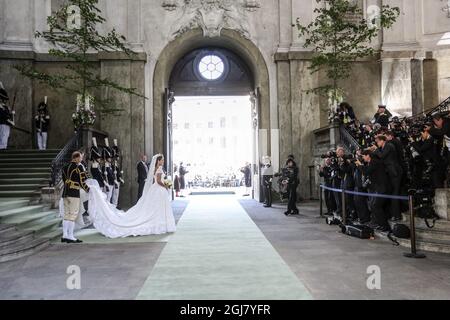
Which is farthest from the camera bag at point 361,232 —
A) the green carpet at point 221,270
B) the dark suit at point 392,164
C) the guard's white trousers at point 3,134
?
the guard's white trousers at point 3,134

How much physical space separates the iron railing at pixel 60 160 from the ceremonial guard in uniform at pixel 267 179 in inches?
272

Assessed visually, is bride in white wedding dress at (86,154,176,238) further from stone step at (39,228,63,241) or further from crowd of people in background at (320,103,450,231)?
crowd of people in background at (320,103,450,231)

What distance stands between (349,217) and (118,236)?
570 cm

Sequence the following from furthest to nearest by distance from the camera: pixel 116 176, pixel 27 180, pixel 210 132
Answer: pixel 210 132 < pixel 116 176 < pixel 27 180

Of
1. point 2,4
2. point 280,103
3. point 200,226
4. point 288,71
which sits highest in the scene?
point 2,4

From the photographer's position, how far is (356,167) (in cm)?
987

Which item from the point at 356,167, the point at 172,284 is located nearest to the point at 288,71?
the point at 356,167

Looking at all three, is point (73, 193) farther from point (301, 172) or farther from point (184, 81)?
point (184, 81)

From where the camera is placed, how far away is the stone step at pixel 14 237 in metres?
7.14

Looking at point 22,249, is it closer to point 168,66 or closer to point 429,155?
point 429,155

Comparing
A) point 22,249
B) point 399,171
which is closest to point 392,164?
point 399,171

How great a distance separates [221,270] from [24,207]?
6835mm

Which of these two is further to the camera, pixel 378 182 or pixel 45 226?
pixel 45 226

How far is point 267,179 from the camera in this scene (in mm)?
16094
